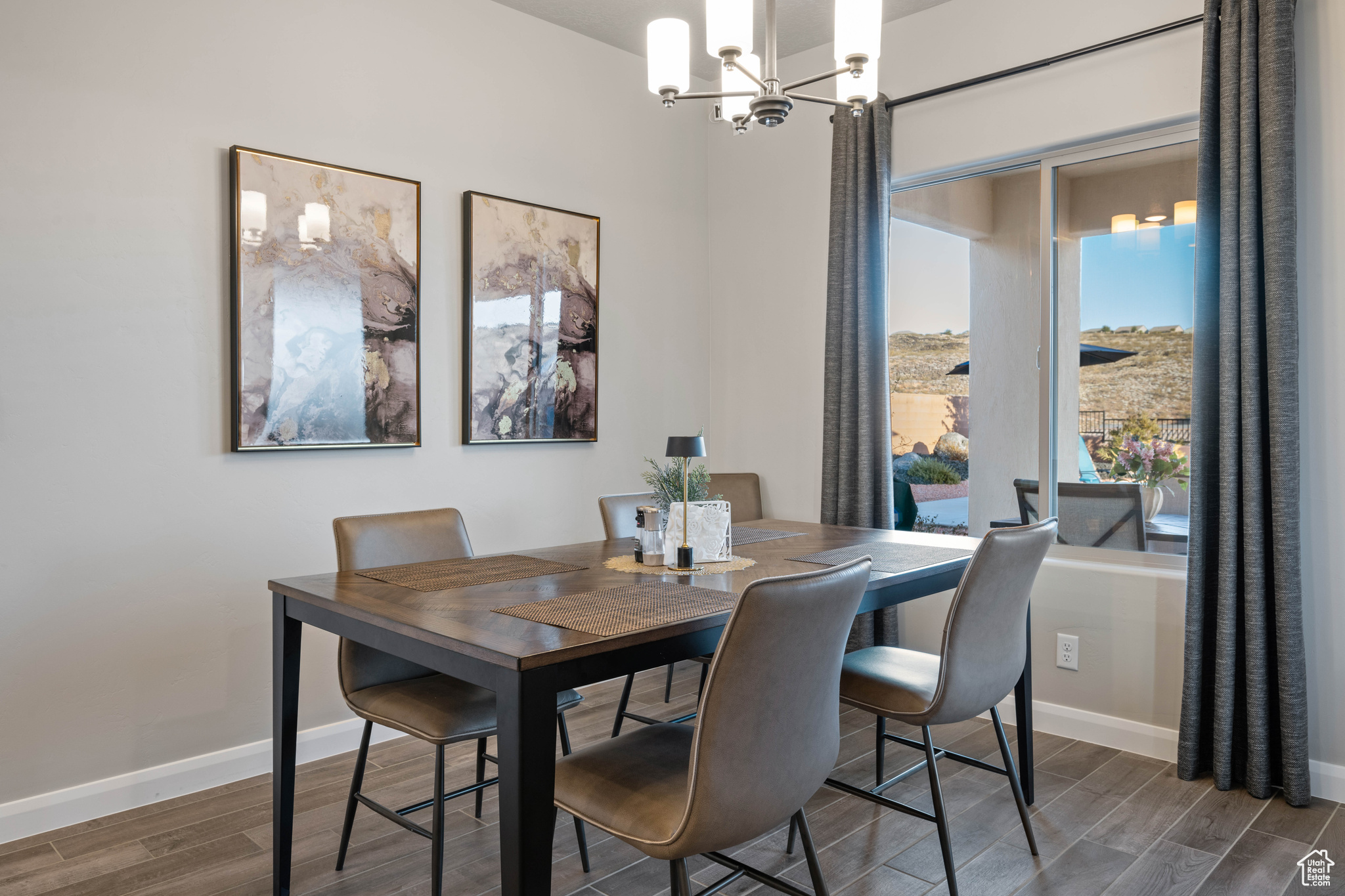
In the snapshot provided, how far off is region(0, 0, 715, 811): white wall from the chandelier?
1537 millimetres

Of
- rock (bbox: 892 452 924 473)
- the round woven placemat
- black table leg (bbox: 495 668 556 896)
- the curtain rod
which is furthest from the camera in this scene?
rock (bbox: 892 452 924 473)

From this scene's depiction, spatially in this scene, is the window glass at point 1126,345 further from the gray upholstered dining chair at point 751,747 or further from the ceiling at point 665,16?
the gray upholstered dining chair at point 751,747

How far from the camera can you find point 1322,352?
106 inches

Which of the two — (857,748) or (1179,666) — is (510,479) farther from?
(1179,666)

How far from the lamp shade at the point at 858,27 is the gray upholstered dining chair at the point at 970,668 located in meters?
1.14

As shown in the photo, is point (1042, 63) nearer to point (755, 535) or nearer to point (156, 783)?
point (755, 535)

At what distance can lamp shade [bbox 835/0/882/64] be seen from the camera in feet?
6.40

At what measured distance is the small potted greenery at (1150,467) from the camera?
10.2 feet

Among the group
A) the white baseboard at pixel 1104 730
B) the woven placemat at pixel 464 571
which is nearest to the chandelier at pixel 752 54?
the woven placemat at pixel 464 571

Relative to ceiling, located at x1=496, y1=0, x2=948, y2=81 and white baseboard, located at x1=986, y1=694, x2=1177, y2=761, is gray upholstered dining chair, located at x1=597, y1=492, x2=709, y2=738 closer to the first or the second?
white baseboard, located at x1=986, y1=694, x2=1177, y2=761

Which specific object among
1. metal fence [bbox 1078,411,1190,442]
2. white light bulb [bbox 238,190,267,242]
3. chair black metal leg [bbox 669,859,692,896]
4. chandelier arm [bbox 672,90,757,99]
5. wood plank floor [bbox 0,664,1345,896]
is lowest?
wood plank floor [bbox 0,664,1345,896]

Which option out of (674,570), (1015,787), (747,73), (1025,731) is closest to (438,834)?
(674,570)

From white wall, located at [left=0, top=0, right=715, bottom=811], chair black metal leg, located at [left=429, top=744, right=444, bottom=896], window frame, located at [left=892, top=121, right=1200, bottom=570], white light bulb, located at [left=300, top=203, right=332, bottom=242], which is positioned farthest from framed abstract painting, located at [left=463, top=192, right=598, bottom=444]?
window frame, located at [left=892, top=121, right=1200, bottom=570]

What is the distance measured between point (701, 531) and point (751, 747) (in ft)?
2.92
